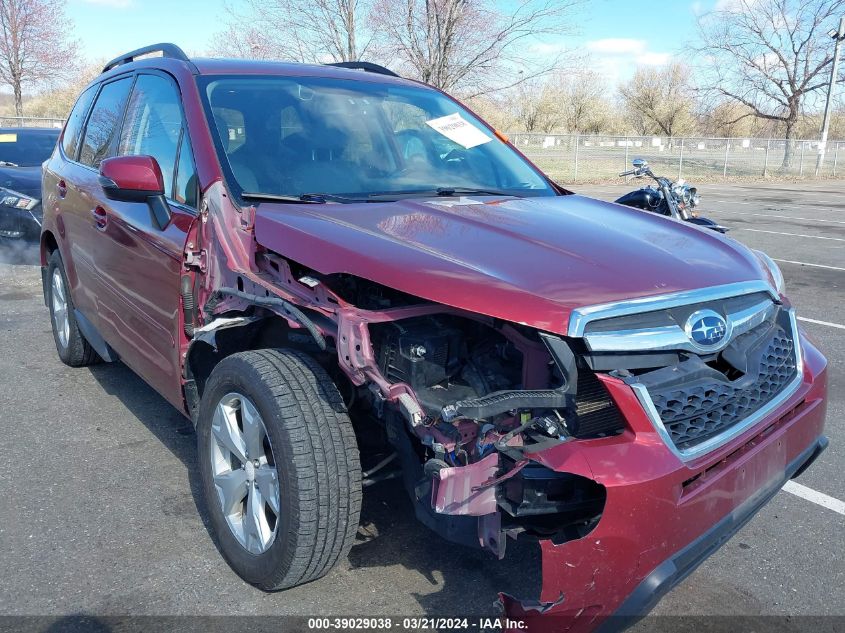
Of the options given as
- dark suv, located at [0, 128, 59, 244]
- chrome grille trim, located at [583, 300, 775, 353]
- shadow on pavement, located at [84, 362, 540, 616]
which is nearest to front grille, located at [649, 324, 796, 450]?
chrome grille trim, located at [583, 300, 775, 353]

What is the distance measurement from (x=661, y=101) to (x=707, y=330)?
60189 millimetres

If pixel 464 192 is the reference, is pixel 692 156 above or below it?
below

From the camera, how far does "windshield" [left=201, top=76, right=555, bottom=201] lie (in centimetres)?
313

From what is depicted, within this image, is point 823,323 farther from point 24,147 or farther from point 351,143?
point 24,147

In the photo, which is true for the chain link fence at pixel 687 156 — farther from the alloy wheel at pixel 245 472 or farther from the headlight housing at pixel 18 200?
the alloy wheel at pixel 245 472

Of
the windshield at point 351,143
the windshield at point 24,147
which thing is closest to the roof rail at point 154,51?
the windshield at point 351,143

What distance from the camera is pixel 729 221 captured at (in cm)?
1499

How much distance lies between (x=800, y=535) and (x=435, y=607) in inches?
65.7

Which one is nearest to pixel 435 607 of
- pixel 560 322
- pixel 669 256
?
pixel 560 322

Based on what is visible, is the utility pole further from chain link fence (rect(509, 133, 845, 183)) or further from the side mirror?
the side mirror

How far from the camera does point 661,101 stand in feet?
188

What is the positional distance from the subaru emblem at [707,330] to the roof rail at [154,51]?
2.67 metres

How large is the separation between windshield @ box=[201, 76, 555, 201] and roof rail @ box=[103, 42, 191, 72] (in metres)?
0.46

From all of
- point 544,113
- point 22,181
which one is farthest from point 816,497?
point 544,113
